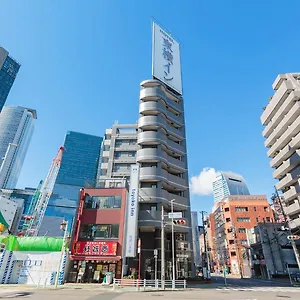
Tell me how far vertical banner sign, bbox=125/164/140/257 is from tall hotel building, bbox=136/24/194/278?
13.1ft

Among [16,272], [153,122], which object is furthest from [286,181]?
[16,272]

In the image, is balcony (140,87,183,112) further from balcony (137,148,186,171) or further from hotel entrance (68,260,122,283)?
hotel entrance (68,260,122,283)

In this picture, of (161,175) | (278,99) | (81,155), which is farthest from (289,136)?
(81,155)

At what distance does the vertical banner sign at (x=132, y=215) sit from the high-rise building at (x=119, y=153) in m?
14.2

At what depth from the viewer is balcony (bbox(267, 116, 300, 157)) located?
153ft

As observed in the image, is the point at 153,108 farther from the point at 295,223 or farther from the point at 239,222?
the point at 239,222

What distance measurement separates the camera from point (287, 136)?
1948 inches

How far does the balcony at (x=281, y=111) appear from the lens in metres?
47.3

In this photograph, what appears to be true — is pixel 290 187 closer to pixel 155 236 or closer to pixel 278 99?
pixel 278 99

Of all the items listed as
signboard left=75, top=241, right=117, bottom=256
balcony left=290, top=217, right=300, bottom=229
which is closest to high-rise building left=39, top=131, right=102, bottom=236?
signboard left=75, top=241, right=117, bottom=256

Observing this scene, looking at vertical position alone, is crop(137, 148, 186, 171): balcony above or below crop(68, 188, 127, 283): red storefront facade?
above

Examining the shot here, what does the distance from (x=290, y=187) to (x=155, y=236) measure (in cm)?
3152

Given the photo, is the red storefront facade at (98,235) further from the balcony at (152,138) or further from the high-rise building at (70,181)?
the high-rise building at (70,181)

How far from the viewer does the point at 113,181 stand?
39.9 m
